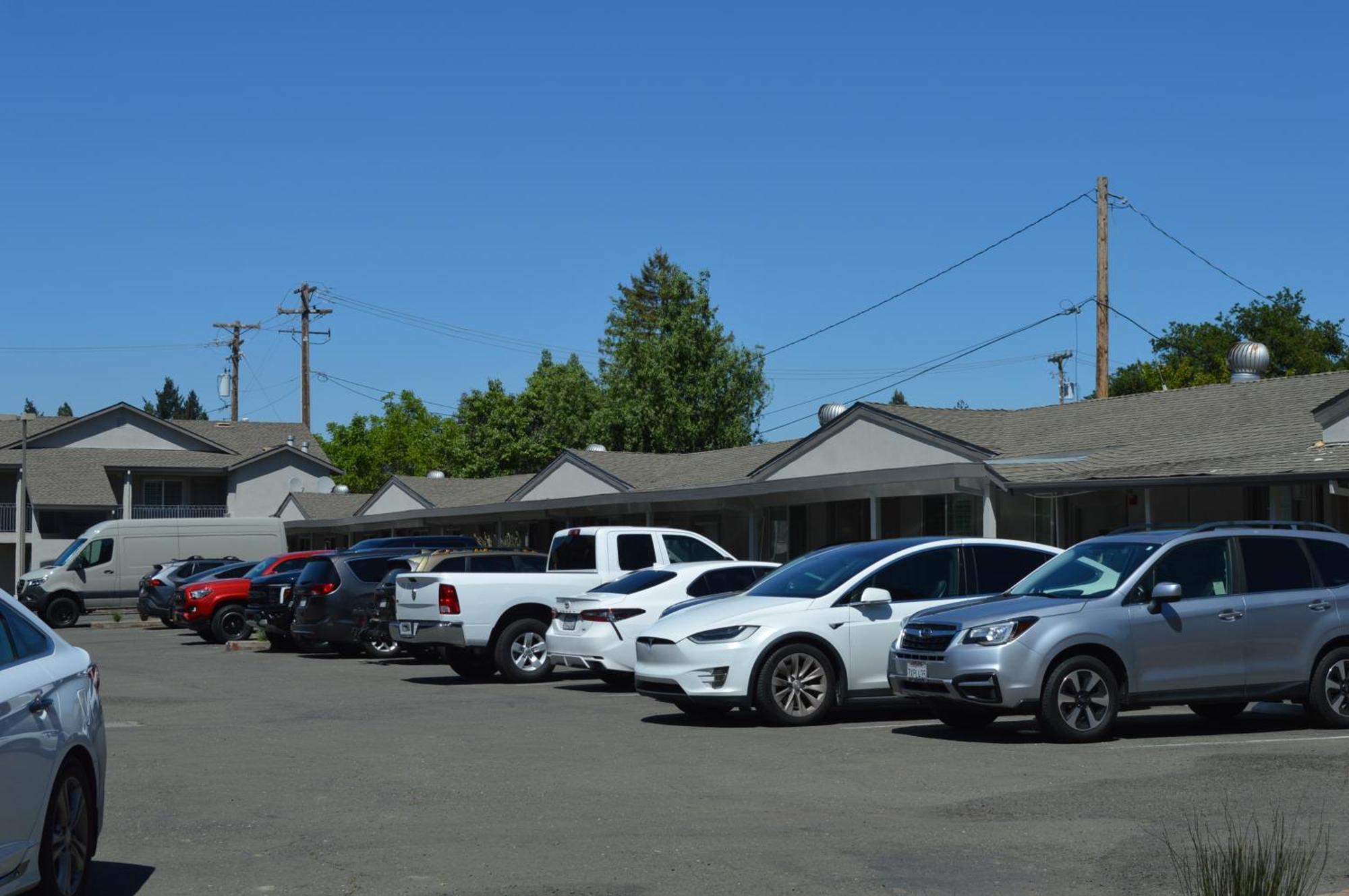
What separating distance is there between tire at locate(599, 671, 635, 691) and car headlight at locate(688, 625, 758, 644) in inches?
141

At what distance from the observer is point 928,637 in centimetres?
1329

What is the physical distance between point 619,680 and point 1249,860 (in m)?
13.9

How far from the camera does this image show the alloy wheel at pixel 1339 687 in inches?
537

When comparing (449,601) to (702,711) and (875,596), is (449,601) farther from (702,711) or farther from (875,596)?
(875,596)

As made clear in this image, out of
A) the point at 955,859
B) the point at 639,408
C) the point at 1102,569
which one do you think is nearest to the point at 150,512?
the point at 639,408

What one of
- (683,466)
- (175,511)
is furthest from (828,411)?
(175,511)

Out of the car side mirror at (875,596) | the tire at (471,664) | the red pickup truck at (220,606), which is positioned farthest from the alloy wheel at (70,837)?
the red pickup truck at (220,606)

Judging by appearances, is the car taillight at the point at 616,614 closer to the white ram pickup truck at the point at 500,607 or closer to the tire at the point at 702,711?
the tire at the point at 702,711

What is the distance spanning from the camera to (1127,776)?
10.9m

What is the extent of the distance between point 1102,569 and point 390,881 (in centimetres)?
793

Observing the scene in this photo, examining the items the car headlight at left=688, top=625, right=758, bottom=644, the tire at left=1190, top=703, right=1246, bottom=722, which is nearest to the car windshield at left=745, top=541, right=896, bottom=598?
the car headlight at left=688, top=625, right=758, bottom=644

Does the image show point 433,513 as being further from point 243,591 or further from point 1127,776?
point 1127,776

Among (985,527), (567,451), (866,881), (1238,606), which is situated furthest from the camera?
(567,451)

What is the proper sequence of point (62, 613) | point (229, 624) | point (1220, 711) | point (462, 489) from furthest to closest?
point (462, 489) < point (62, 613) < point (229, 624) < point (1220, 711)
